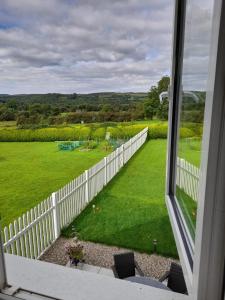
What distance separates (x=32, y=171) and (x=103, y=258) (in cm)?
391

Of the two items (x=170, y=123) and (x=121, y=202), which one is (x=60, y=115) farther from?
(x=170, y=123)

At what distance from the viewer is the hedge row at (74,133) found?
7.60 metres

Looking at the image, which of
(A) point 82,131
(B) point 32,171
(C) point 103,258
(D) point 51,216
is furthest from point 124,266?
(A) point 82,131

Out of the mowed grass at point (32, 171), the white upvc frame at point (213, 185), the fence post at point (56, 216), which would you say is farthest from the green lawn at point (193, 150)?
the mowed grass at point (32, 171)

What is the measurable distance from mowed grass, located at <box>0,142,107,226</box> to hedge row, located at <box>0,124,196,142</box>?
8.8 inches

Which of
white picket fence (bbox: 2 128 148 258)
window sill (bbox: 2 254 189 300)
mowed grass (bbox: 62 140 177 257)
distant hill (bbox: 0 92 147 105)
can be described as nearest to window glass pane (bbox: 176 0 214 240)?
window sill (bbox: 2 254 189 300)

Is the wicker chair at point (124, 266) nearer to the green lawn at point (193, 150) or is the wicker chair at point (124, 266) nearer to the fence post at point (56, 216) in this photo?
the fence post at point (56, 216)

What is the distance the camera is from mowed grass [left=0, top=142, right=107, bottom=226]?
4.37m

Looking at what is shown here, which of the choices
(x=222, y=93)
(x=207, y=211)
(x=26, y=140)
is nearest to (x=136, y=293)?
(x=207, y=211)

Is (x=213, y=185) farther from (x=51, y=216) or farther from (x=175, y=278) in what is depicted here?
(x=51, y=216)

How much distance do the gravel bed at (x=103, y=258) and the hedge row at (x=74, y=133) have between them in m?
5.03

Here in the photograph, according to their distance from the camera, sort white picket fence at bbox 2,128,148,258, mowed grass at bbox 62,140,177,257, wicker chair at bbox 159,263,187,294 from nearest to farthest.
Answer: wicker chair at bbox 159,263,187,294 < white picket fence at bbox 2,128,148,258 < mowed grass at bbox 62,140,177,257

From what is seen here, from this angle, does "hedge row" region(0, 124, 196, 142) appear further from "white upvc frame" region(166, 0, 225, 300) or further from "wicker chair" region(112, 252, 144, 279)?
"white upvc frame" region(166, 0, 225, 300)

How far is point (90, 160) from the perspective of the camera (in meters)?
6.80
